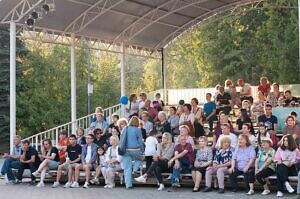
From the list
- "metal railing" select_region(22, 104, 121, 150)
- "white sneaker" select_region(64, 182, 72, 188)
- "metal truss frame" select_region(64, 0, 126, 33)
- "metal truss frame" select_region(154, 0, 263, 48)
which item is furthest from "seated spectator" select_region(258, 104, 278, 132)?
"metal truss frame" select_region(154, 0, 263, 48)

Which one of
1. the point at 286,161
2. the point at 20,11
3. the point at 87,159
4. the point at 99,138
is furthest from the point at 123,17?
the point at 286,161

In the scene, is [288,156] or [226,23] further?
[226,23]

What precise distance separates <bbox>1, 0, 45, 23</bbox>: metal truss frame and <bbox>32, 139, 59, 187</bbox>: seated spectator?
3.86m

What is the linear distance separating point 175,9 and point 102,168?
9809 millimetres

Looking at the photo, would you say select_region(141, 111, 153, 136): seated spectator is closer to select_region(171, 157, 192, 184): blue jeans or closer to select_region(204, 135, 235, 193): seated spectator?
select_region(171, 157, 192, 184): blue jeans

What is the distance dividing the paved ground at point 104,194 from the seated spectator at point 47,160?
1.64ft

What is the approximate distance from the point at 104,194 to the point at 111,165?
135 cm

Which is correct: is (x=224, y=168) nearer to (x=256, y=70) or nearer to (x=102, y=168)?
(x=102, y=168)

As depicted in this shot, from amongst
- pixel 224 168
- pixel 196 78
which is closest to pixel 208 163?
pixel 224 168

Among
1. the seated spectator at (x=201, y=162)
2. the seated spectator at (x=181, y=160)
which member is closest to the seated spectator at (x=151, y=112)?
the seated spectator at (x=181, y=160)

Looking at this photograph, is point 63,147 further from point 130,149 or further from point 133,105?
point 133,105

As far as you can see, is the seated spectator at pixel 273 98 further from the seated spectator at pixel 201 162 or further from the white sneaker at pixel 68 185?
the white sneaker at pixel 68 185

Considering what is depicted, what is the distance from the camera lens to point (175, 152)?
45.9 feet

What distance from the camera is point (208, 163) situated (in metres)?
13.6
